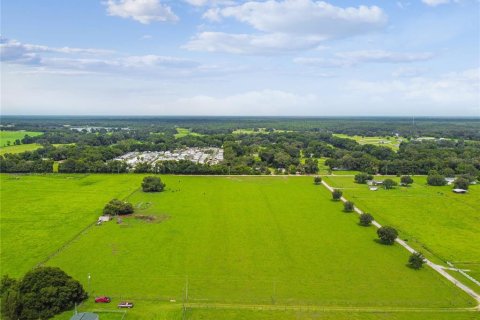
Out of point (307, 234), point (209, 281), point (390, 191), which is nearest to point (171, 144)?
point (390, 191)

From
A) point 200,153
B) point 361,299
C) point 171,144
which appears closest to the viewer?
point 361,299

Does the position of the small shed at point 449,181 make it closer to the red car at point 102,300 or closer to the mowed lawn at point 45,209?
the mowed lawn at point 45,209

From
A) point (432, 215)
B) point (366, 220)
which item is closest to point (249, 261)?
point (366, 220)

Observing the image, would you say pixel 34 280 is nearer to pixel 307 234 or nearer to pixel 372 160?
pixel 307 234

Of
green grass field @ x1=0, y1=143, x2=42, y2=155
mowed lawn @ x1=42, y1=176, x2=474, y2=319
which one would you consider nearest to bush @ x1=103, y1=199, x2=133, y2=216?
mowed lawn @ x1=42, y1=176, x2=474, y2=319

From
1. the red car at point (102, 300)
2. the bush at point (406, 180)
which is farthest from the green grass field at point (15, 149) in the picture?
the bush at point (406, 180)

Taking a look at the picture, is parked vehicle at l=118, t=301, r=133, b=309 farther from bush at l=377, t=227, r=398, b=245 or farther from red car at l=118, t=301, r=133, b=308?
bush at l=377, t=227, r=398, b=245

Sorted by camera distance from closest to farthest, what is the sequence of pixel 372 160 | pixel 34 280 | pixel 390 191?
pixel 34 280 → pixel 390 191 → pixel 372 160
